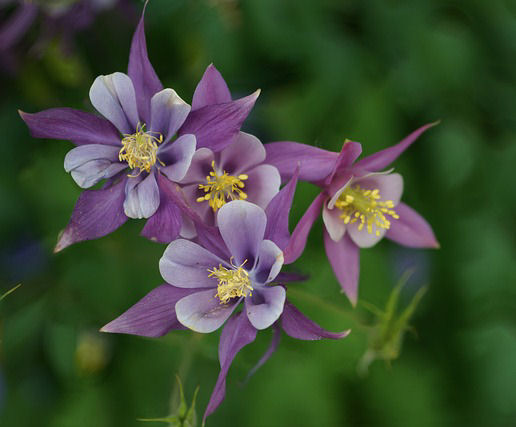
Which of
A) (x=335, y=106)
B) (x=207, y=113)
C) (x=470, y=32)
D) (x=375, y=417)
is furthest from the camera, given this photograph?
(x=470, y=32)

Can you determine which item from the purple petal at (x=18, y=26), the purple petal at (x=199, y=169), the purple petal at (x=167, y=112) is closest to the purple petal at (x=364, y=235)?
the purple petal at (x=199, y=169)

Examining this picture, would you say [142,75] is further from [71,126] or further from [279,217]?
[279,217]

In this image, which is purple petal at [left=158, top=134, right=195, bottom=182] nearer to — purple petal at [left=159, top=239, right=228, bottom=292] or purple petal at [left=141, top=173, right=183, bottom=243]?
purple petal at [left=141, top=173, right=183, bottom=243]

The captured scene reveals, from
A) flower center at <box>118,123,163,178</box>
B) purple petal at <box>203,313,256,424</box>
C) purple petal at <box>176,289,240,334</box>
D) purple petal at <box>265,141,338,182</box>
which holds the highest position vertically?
purple petal at <box>265,141,338,182</box>

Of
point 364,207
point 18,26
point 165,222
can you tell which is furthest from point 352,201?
point 18,26

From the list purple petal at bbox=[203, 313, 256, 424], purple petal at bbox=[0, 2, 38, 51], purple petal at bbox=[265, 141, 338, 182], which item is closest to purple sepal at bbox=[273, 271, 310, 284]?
purple petal at bbox=[203, 313, 256, 424]

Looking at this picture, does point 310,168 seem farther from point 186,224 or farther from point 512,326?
point 512,326

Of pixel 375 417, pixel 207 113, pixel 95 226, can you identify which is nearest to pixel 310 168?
pixel 207 113
